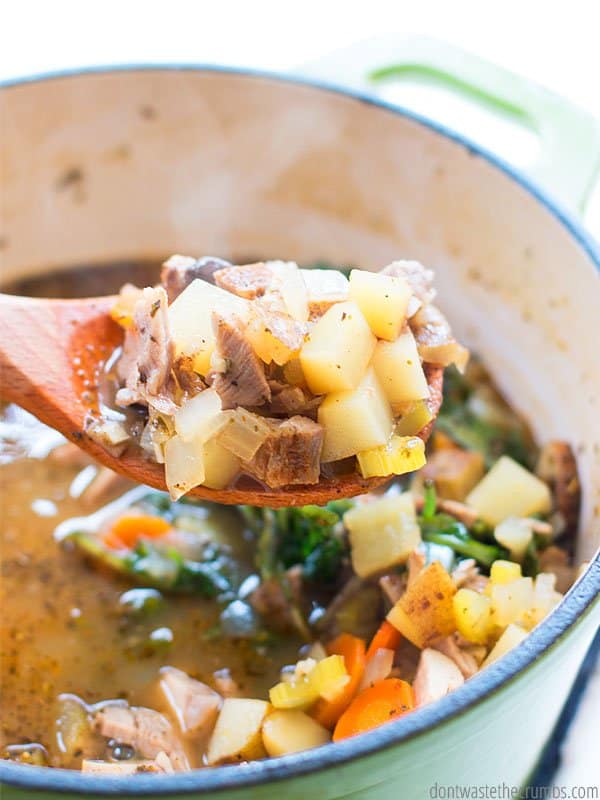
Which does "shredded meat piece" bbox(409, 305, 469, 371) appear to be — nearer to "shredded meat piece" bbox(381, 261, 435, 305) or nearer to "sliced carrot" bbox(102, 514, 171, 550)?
"shredded meat piece" bbox(381, 261, 435, 305)

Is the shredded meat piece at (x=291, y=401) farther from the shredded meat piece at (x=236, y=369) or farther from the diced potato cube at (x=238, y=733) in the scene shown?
the diced potato cube at (x=238, y=733)

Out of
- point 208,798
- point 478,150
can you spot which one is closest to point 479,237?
point 478,150

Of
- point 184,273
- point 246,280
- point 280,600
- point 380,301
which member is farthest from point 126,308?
point 280,600

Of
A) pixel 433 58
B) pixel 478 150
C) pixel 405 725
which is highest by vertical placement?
pixel 433 58

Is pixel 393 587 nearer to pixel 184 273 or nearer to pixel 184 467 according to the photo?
pixel 184 467

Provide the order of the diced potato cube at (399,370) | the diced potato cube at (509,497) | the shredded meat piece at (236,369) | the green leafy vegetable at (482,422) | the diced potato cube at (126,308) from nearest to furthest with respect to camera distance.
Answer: the shredded meat piece at (236,369) → the diced potato cube at (399,370) → the diced potato cube at (126,308) → the diced potato cube at (509,497) → the green leafy vegetable at (482,422)

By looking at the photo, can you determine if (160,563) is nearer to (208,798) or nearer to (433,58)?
(208,798)

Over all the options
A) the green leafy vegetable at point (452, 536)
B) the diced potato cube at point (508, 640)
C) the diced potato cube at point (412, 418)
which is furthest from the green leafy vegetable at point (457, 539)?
the diced potato cube at point (412, 418)

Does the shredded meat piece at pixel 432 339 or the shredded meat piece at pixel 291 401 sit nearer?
the shredded meat piece at pixel 291 401

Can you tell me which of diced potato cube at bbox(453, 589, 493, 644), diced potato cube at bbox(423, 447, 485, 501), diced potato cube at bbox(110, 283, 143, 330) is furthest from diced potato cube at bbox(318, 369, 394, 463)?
diced potato cube at bbox(423, 447, 485, 501)
